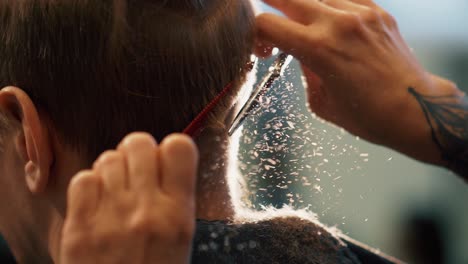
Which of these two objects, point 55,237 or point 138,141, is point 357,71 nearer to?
point 138,141

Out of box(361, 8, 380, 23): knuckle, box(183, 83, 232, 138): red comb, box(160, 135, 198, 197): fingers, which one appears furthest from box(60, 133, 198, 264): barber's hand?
box(361, 8, 380, 23): knuckle

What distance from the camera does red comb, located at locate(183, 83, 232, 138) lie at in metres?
0.69

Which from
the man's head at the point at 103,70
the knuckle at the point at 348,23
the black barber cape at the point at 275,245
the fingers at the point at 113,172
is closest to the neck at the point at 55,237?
the man's head at the point at 103,70

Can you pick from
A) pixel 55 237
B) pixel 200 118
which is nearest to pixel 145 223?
pixel 200 118

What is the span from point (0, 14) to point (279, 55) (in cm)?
33

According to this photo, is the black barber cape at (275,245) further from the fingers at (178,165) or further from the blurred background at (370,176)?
the fingers at (178,165)

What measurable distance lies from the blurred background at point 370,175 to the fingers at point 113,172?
237 mm

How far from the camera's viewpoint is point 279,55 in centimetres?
69

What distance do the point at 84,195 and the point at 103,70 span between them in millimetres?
204

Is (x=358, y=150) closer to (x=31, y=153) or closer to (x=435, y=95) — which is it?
(x=435, y=95)

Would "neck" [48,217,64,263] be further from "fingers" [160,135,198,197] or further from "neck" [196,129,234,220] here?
"fingers" [160,135,198,197]

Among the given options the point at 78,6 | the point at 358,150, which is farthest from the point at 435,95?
the point at 78,6

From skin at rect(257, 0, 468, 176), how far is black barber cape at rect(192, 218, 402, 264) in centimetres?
16

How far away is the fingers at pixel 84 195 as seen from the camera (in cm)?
51
